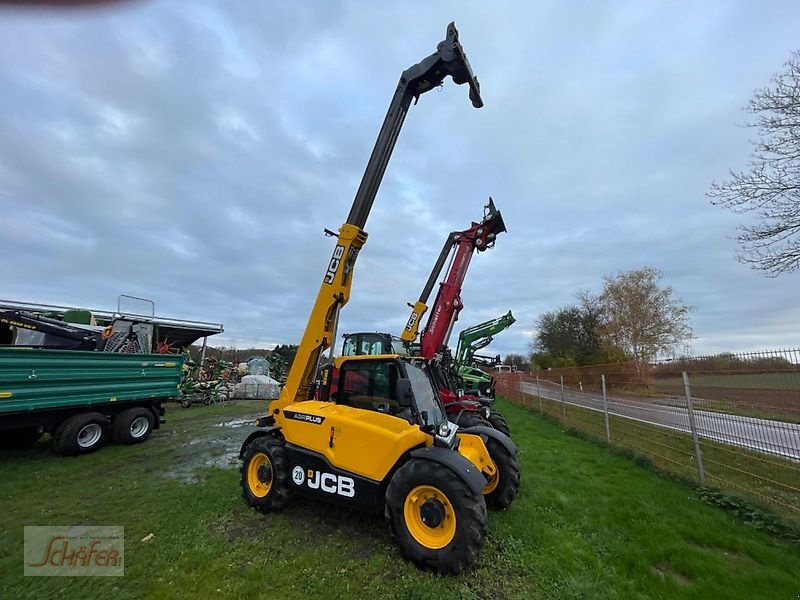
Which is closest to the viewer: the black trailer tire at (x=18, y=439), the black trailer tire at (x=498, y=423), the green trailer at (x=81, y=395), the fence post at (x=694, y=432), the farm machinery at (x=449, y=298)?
the fence post at (x=694, y=432)

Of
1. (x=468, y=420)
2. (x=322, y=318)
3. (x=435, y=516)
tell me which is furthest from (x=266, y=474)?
(x=468, y=420)

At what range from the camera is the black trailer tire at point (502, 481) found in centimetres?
456

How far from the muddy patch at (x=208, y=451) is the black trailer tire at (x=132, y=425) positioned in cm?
88

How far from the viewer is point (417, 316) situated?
12898 mm

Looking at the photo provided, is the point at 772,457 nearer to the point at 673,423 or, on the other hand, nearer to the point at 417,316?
the point at 673,423

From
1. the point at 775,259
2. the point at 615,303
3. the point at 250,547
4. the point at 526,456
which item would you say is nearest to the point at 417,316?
the point at 526,456

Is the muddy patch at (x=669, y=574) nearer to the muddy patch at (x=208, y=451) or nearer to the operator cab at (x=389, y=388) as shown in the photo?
the operator cab at (x=389, y=388)

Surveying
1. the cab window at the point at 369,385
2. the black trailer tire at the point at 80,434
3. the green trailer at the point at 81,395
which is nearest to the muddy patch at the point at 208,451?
the green trailer at the point at 81,395

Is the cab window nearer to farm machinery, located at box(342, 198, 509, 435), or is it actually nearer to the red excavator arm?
farm machinery, located at box(342, 198, 509, 435)

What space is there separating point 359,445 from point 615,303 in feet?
97.4

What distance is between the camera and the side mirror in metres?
3.95
